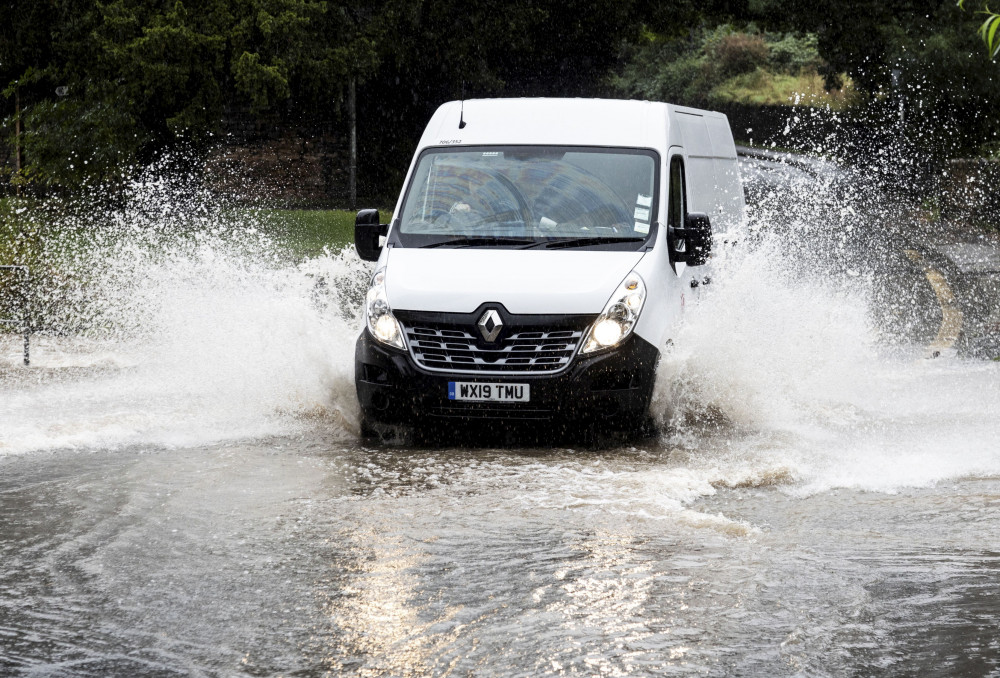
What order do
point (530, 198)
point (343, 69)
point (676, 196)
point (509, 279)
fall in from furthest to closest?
point (343, 69) < point (676, 196) < point (530, 198) < point (509, 279)

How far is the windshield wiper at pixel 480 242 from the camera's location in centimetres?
944

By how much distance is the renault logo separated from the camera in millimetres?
8711

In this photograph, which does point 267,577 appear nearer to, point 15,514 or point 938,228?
point 15,514

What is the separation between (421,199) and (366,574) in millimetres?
4409

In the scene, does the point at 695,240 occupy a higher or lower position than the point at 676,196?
lower

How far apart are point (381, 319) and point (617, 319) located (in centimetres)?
147

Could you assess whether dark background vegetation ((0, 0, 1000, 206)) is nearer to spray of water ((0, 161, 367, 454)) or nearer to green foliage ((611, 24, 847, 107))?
spray of water ((0, 161, 367, 454))

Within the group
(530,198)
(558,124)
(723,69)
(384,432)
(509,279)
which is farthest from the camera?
(723,69)

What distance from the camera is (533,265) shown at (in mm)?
9039

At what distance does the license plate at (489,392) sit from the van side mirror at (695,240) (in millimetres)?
1615

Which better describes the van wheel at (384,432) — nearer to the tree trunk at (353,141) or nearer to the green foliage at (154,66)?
the green foliage at (154,66)

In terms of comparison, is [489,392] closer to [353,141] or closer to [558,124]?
[558,124]

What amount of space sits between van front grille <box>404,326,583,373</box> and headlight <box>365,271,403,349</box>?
0.09 m

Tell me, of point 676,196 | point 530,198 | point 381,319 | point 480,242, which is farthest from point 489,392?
point 676,196
